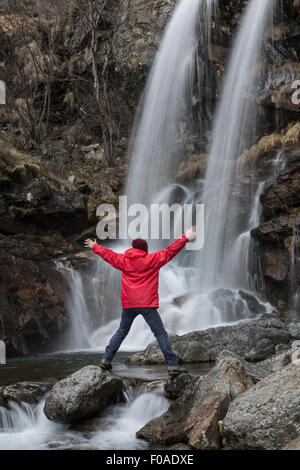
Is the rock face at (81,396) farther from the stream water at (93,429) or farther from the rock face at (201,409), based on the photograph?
the rock face at (201,409)

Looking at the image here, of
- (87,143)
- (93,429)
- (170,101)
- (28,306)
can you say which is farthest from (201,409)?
(87,143)

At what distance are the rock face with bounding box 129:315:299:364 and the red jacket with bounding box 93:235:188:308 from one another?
3.00m

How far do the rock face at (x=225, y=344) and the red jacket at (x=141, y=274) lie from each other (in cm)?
300

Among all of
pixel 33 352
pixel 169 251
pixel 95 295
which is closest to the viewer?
pixel 169 251

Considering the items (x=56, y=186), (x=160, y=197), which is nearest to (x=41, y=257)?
(x=56, y=186)

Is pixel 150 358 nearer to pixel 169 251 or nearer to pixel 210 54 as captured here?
pixel 169 251

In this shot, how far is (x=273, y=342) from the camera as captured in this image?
8312 millimetres

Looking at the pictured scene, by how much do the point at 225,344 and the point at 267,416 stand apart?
14.0 ft

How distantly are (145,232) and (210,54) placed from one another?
9614 millimetres

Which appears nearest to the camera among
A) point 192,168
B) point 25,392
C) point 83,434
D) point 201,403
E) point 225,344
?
point 201,403

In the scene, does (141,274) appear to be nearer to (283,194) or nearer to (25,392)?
(25,392)

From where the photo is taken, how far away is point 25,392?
18.5 ft

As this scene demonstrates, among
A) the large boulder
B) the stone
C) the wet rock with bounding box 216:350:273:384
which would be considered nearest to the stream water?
the wet rock with bounding box 216:350:273:384

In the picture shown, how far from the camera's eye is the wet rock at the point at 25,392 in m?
5.48
